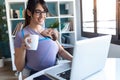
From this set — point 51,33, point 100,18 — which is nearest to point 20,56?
point 51,33

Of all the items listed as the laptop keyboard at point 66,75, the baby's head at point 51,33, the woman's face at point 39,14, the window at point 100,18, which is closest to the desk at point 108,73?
the laptop keyboard at point 66,75

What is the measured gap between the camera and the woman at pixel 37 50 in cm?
129

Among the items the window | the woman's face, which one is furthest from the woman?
the window

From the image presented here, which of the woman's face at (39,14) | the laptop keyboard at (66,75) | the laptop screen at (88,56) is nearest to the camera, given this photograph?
the laptop screen at (88,56)

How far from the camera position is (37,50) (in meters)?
1.29

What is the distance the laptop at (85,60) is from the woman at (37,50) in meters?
0.15

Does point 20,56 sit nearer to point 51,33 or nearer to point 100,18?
point 51,33

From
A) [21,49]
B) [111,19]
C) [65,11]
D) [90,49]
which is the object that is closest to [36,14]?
[21,49]

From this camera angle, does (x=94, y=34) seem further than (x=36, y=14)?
Yes

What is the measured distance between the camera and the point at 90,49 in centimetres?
106

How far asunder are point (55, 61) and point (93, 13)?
2646 millimetres

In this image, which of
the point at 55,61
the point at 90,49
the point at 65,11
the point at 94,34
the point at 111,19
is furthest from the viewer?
the point at 65,11

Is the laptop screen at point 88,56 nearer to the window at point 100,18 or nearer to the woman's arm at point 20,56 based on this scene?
the woman's arm at point 20,56

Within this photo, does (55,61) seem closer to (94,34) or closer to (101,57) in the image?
(101,57)
